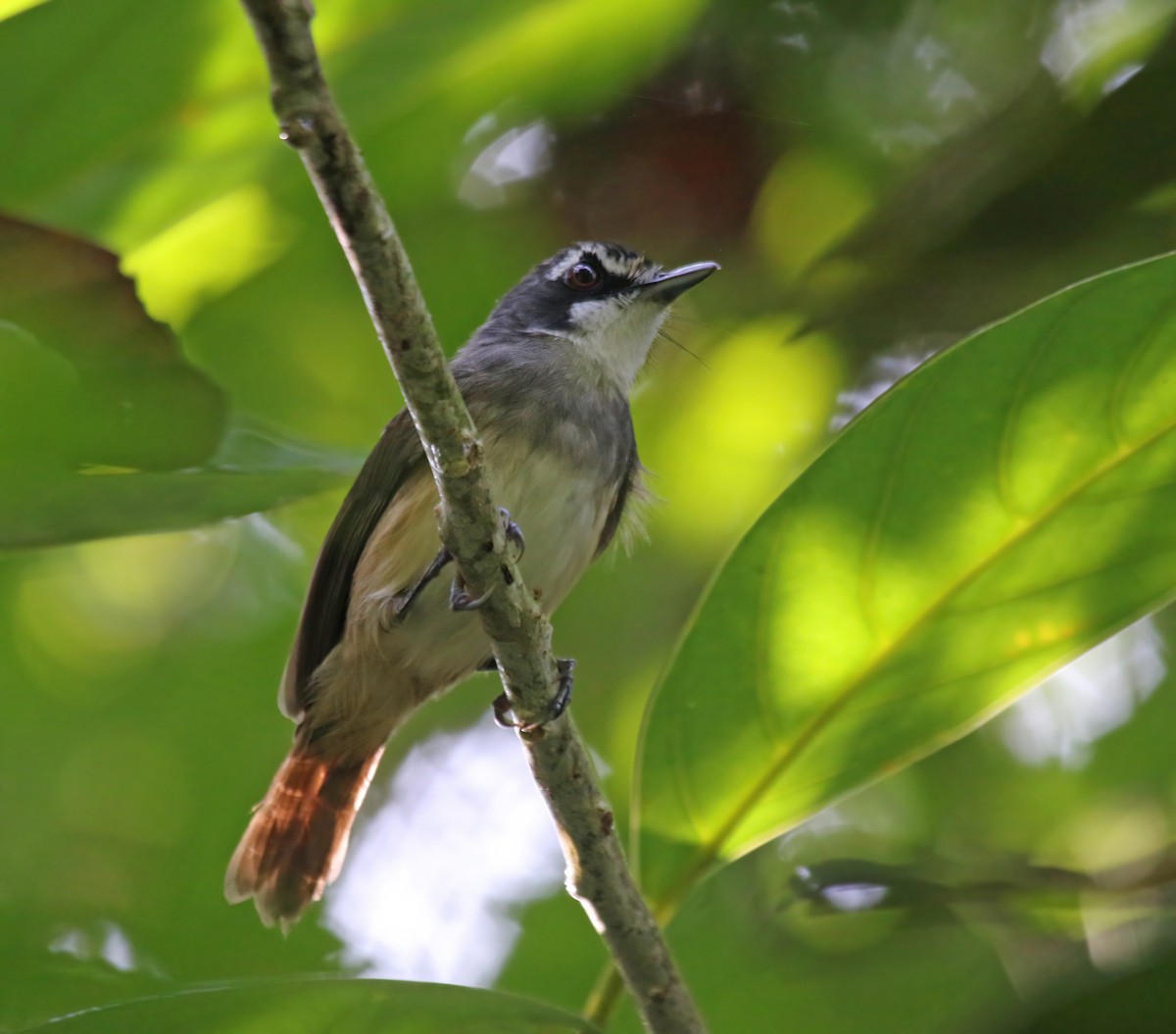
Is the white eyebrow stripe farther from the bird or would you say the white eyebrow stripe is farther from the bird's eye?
the bird

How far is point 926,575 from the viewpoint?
2271mm

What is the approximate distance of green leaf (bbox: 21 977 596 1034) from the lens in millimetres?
2053

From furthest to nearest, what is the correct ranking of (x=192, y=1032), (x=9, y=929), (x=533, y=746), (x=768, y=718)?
(x=9, y=929) → (x=768, y=718) → (x=533, y=746) → (x=192, y=1032)

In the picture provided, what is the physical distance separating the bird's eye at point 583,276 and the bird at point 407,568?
188mm

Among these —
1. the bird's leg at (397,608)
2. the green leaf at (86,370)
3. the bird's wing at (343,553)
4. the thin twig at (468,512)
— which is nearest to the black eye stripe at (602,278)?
the bird's wing at (343,553)

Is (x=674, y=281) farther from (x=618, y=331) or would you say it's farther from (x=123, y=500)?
(x=123, y=500)

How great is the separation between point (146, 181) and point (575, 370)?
1.14m

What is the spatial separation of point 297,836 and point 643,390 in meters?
1.48

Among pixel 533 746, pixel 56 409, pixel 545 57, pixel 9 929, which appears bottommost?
pixel 533 746

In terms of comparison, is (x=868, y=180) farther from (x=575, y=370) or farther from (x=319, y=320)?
(x=319, y=320)

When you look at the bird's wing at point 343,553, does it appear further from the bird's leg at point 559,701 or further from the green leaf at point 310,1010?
the green leaf at point 310,1010

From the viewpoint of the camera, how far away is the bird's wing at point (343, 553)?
334 cm

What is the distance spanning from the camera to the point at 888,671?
230 cm

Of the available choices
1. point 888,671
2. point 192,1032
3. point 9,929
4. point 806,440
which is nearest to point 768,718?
A: point 888,671
